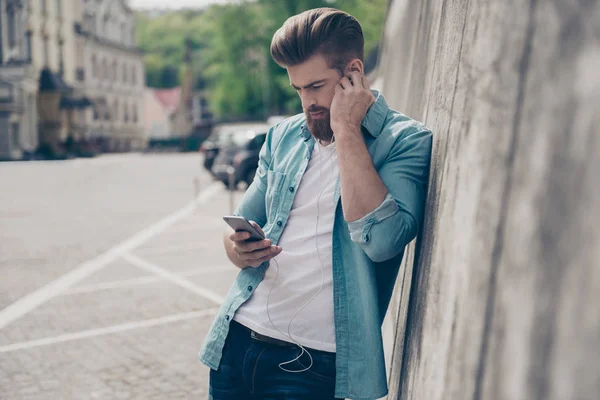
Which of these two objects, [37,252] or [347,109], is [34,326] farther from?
[347,109]

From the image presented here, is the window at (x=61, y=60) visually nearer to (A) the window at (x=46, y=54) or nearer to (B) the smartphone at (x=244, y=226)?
(A) the window at (x=46, y=54)

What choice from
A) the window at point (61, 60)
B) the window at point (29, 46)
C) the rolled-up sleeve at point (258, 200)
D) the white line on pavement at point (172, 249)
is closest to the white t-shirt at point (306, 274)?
the rolled-up sleeve at point (258, 200)

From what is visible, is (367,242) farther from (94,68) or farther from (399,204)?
(94,68)

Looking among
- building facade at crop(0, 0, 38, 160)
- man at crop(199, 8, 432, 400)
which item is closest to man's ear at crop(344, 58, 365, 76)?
man at crop(199, 8, 432, 400)

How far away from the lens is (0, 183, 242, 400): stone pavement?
421 cm

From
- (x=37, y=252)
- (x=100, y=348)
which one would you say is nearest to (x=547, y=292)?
(x=100, y=348)

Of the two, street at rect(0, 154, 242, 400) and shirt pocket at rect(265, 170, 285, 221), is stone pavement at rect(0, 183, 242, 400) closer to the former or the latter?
street at rect(0, 154, 242, 400)

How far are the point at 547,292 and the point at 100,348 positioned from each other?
448cm

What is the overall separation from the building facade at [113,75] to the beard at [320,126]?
54.9m

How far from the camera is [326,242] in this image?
84.0 inches

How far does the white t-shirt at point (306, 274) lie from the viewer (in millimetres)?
2113

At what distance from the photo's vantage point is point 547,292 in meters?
1.02

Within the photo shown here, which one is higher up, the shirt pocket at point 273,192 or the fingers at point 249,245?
the shirt pocket at point 273,192

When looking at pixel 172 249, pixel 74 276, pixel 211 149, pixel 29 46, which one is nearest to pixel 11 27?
pixel 29 46
